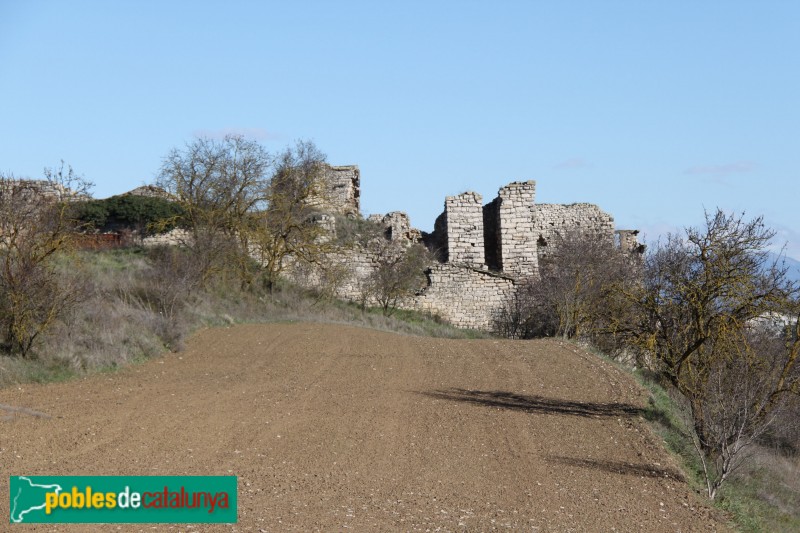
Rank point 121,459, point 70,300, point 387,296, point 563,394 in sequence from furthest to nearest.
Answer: point 387,296
point 70,300
point 563,394
point 121,459

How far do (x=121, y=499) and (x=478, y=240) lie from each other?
86.4 feet

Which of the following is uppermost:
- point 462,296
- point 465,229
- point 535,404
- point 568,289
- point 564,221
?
Answer: point 564,221

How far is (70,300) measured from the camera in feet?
61.2

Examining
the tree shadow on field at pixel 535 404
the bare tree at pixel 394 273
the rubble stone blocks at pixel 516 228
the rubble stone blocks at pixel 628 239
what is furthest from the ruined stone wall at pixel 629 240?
the tree shadow on field at pixel 535 404

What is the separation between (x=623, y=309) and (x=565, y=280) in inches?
360

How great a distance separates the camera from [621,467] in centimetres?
1255

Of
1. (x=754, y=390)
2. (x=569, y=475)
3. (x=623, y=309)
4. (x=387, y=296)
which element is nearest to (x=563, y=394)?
(x=623, y=309)

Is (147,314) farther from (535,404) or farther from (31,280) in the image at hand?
(535,404)

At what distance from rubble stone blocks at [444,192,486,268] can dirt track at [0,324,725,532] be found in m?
14.2

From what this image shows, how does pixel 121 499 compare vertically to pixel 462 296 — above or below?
below

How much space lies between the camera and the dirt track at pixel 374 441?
33.5 feet

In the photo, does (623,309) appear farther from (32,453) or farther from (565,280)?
(32,453)

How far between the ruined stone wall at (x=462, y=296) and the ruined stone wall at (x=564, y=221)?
115 inches

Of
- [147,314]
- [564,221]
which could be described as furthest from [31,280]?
[564,221]
